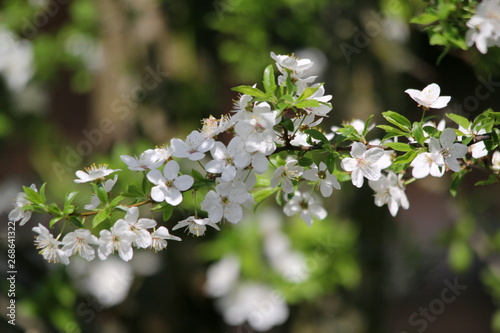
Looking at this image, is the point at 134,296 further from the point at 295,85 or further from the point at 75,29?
the point at 295,85

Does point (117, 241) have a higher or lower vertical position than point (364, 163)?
lower

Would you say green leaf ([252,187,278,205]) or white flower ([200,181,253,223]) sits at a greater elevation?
white flower ([200,181,253,223])

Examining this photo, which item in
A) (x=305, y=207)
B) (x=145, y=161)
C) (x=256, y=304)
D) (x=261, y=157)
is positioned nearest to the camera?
(x=261, y=157)

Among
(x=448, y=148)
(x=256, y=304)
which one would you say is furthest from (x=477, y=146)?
(x=256, y=304)

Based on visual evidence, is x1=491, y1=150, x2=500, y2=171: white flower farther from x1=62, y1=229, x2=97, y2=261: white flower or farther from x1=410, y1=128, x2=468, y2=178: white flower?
x1=62, y1=229, x2=97, y2=261: white flower

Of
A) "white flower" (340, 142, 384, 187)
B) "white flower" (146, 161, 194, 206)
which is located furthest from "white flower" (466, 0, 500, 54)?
"white flower" (146, 161, 194, 206)

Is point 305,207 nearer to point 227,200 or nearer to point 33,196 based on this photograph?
point 227,200
